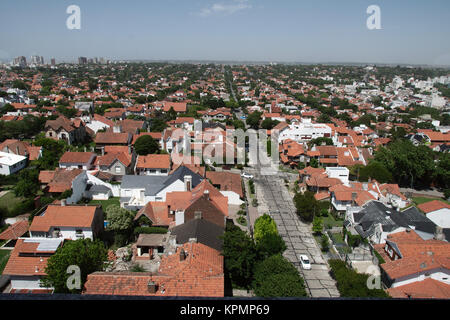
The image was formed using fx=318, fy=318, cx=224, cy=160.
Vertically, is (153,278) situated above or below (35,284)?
above

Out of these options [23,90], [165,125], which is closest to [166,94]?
[23,90]

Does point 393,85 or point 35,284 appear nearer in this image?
point 35,284

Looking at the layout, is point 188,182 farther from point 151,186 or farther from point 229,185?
point 229,185

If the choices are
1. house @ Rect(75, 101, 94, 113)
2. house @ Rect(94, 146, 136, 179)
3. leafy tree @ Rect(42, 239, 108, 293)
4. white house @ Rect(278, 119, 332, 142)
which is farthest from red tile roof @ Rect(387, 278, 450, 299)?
house @ Rect(75, 101, 94, 113)

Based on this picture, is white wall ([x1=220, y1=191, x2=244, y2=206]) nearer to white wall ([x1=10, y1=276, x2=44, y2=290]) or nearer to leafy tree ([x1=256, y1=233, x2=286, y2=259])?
leafy tree ([x1=256, y1=233, x2=286, y2=259])

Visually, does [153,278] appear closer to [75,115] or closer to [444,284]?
[444,284]

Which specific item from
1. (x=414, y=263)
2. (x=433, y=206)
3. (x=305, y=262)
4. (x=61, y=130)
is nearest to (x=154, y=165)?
(x=305, y=262)
